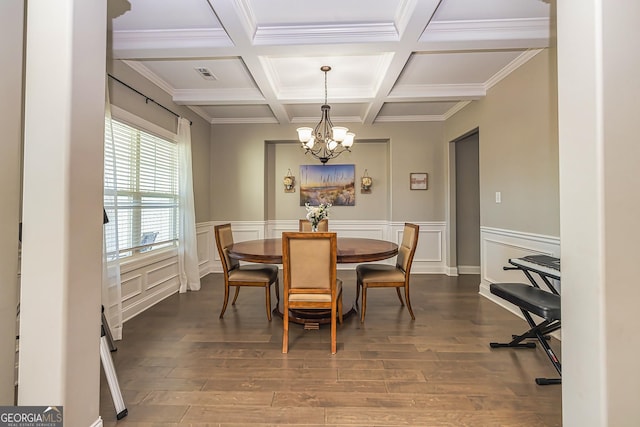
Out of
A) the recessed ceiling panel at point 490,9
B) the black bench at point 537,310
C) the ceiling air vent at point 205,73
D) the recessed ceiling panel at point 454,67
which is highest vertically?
the ceiling air vent at point 205,73

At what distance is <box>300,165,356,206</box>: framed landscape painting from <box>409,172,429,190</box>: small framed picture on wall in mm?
989

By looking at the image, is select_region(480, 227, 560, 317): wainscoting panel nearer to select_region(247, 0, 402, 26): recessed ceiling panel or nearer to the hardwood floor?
the hardwood floor

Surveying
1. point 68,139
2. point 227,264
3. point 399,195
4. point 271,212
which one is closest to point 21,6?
point 68,139

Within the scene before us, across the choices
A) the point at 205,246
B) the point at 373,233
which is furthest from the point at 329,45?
the point at 205,246

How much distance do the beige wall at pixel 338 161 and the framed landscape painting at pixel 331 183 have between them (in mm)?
128

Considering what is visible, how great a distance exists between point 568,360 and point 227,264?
2.62 m

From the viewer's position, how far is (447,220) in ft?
15.9

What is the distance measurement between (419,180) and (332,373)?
3.74 meters

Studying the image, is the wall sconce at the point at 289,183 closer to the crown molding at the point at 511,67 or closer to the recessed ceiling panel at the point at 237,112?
the recessed ceiling panel at the point at 237,112

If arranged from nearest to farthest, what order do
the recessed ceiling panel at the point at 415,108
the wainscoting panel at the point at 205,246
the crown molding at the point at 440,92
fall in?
1. the crown molding at the point at 440,92
2. the recessed ceiling panel at the point at 415,108
3. the wainscoting panel at the point at 205,246

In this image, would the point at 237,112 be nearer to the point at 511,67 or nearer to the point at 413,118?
the point at 413,118

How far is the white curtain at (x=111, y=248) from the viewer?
7.93ft

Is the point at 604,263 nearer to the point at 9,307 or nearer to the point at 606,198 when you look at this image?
the point at 606,198

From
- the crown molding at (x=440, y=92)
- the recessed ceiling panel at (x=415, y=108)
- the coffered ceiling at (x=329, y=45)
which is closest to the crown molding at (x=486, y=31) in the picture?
the coffered ceiling at (x=329, y=45)
